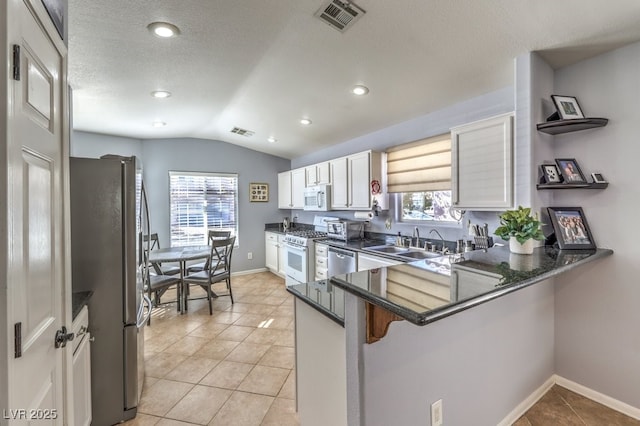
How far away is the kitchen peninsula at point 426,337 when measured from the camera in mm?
1093

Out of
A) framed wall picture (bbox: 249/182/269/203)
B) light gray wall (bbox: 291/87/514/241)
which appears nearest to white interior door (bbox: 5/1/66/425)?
light gray wall (bbox: 291/87/514/241)

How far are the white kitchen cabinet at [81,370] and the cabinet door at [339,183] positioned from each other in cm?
315

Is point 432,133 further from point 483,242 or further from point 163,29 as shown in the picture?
point 163,29

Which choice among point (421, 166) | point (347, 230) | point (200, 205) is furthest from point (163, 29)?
point (200, 205)

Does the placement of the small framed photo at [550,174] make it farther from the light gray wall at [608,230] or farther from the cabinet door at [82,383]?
the cabinet door at [82,383]

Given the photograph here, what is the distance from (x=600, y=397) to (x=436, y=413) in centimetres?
161

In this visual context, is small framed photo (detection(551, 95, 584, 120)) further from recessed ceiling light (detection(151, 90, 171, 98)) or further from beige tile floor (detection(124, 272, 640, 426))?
recessed ceiling light (detection(151, 90, 171, 98))

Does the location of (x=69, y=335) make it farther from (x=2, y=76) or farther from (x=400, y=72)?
(x=400, y=72)

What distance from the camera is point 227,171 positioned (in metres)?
5.65

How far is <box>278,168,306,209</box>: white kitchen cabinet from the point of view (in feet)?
17.3

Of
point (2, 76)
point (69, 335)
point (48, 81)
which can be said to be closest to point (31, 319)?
point (69, 335)

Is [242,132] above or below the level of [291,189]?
above

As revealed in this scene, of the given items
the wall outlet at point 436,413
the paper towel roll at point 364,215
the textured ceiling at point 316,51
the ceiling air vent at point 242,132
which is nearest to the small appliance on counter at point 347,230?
the paper towel roll at point 364,215

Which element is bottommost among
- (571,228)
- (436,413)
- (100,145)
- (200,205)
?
(436,413)
